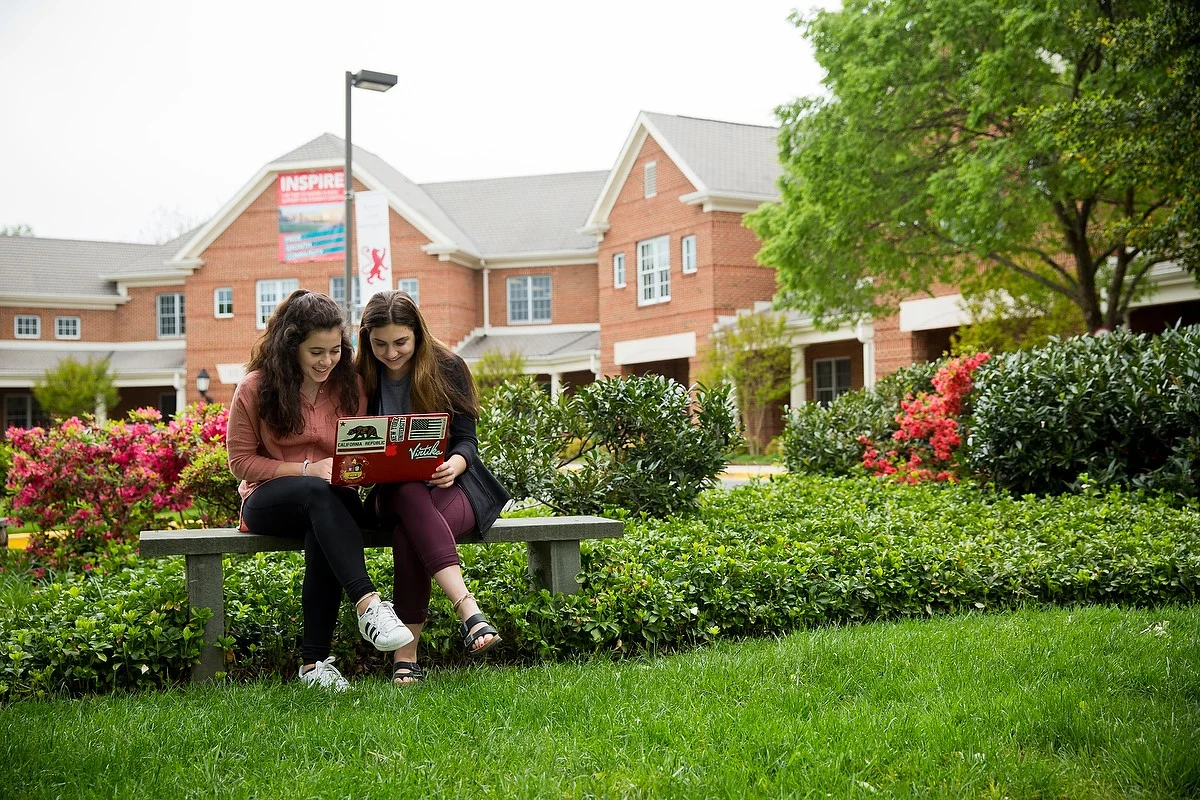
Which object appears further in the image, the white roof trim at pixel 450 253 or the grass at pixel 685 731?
the white roof trim at pixel 450 253

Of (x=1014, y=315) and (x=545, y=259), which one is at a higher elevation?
(x=545, y=259)

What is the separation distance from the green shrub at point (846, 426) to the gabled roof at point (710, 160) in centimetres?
1460

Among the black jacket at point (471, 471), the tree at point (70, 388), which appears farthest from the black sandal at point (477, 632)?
the tree at point (70, 388)

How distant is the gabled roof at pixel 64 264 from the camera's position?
118ft

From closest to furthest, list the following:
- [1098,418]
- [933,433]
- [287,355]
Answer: [287,355]
[1098,418]
[933,433]

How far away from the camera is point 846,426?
12430mm

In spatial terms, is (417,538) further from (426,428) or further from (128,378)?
(128,378)

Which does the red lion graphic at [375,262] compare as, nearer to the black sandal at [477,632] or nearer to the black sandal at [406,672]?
the black sandal at [406,672]

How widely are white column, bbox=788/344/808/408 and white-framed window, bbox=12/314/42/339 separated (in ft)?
85.0

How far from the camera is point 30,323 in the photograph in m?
36.2

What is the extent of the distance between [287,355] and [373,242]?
42.8 feet

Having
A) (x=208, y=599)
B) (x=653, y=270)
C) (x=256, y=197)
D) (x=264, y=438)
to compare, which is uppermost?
(x=256, y=197)

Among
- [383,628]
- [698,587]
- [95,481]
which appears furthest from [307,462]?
[95,481]

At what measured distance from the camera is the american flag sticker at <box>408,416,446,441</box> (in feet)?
14.3
